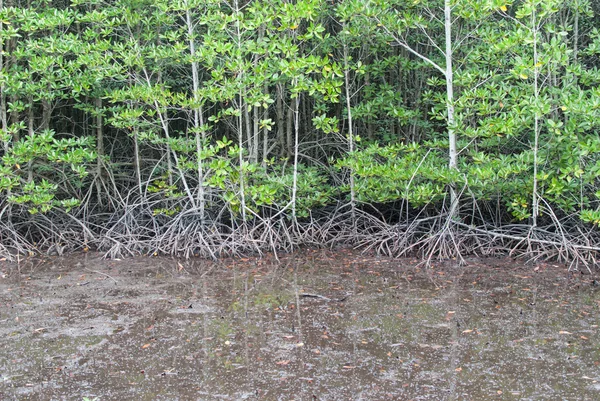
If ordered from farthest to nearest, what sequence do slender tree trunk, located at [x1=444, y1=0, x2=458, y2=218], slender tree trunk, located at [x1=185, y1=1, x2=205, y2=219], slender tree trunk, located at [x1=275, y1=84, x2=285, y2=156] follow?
1. slender tree trunk, located at [x1=275, y1=84, x2=285, y2=156]
2. slender tree trunk, located at [x1=185, y1=1, x2=205, y2=219]
3. slender tree trunk, located at [x1=444, y1=0, x2=458, y2=218]

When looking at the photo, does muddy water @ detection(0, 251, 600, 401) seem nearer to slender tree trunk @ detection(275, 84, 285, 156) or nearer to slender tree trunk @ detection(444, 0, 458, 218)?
slender tree trunk @ detection(444, 0, 458, 218)

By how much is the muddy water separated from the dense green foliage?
2.79 ft

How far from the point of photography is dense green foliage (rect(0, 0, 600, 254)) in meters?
6.64

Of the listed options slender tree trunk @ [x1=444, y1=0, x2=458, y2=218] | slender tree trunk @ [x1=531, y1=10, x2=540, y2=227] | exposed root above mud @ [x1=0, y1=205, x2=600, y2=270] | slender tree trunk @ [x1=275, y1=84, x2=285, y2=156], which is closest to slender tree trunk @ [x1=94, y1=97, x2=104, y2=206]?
exposed root above mud @ [x1=0, y1=205, x2=600, y2=270]

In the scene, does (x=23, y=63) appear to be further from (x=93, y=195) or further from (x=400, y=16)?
(x=400, y=16)

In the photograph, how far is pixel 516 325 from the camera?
4785 mm

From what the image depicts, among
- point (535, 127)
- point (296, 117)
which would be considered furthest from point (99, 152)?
point (535, 127)

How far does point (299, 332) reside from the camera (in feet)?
15.4

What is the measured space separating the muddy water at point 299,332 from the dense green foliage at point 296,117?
849 millimetres

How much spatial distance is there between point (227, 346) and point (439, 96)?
404 centimetres

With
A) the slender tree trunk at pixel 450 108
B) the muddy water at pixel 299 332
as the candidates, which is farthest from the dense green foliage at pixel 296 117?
the muddy water at pixel 299 332

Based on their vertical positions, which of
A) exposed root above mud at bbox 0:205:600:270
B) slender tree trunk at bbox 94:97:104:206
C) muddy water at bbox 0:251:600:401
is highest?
slender tree trunk at bbox 94:97:104:206

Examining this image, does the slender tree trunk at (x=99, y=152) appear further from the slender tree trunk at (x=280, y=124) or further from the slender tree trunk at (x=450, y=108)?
the slender tree trunk at (x=450, y=108)

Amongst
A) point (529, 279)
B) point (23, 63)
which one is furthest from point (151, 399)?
point (23, 63)
